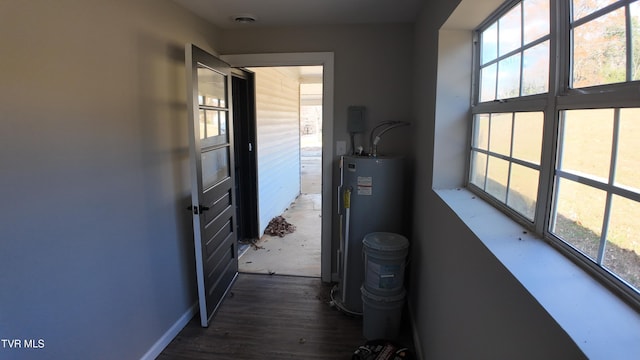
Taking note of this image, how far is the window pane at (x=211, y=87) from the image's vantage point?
2528mm

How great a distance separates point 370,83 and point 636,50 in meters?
2.36

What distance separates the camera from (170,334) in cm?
245

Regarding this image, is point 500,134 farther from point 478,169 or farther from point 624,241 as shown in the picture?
point 624,241

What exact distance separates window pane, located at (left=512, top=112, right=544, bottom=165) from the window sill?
27cm

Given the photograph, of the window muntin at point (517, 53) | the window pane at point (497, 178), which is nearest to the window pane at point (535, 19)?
the window muntin at point (517, 53)

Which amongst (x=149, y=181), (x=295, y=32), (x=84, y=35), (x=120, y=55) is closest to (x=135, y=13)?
(x=120, y=55)

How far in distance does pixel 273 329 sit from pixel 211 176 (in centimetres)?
125

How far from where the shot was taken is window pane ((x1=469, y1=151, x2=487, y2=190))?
1.84 m

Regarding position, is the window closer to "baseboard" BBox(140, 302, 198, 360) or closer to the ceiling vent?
the ceiling vent

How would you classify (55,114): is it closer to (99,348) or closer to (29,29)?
(29,29)

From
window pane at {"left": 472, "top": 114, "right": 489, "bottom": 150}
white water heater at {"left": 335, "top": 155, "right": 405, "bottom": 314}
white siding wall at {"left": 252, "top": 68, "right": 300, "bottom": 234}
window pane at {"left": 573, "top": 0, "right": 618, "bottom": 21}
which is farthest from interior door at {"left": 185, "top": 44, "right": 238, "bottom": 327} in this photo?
window pane at {"left": 573, "top": 0, "right": 618, "bottom": 21}

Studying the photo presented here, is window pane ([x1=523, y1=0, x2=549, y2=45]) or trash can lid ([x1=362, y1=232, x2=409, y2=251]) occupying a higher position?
window pane ([x1=523, y1=0, x2=549, y2=45])

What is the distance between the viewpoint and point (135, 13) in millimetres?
2033

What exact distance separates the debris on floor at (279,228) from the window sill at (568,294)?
11.6ft
